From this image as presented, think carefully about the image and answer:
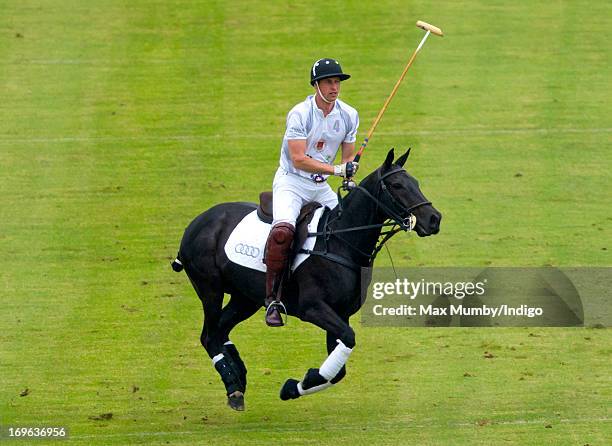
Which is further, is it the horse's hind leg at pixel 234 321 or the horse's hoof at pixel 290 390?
the horse's hind leg at pixel 234 321

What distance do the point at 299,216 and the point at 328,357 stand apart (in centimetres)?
147

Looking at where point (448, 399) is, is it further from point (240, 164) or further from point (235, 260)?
point (240, 164)

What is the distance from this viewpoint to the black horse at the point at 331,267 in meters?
12.8

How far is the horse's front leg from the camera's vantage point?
12.8m

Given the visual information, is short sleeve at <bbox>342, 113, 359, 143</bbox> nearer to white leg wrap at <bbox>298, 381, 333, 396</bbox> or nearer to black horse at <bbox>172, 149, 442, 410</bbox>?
black horse at <bbox>172, 149, 442, 410</bbox>

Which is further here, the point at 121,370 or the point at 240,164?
the point at 240,164

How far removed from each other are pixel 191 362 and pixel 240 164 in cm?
758

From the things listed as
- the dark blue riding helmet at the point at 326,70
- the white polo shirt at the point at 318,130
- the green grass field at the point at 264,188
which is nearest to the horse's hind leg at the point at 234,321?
the green grass field at the point at 264,188

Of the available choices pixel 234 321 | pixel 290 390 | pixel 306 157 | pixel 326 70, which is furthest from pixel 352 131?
pixel 290 390

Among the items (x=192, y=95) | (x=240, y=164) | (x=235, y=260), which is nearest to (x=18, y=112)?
(x=192, y=95)

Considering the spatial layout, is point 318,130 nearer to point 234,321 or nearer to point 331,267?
point 331,267

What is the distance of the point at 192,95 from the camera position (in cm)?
2531

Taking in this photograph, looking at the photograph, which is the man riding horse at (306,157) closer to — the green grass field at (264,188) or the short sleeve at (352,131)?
the short sleeve at (352,131)

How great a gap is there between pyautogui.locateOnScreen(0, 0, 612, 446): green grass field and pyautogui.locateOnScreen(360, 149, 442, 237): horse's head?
82.5 inches
